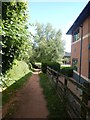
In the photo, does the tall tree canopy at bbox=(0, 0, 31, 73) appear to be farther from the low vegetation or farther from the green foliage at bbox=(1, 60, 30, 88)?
the low vegetation

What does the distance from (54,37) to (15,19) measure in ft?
128

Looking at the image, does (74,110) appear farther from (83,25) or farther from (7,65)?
(83,25)

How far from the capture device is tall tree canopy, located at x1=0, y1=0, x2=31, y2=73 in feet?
32.5

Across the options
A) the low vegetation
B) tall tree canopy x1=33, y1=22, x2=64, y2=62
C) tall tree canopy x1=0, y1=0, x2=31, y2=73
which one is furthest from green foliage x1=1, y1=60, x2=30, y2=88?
tall tree canopy x1=33, y1=22, x2=64, y2=62

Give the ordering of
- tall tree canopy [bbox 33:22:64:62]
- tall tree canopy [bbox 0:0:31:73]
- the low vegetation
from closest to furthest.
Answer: tall tree canopy [bbox 0:0:31:73] < the low vegetation < tall tree canopy [bbox 33:22:64:62]

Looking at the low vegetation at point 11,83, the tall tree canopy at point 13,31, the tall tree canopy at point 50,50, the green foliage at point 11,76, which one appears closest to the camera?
the tall tree canopy at point 13,31

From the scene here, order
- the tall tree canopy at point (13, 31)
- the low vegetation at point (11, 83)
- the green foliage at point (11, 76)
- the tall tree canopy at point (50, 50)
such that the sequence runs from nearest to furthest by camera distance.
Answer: the tall tree canopy at point (13, 31)
the green foliage at point (11, 76)
the low vegetation at point (11, 83)
the tall tree canopy at point (50, 50)

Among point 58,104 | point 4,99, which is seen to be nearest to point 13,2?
point 4,99

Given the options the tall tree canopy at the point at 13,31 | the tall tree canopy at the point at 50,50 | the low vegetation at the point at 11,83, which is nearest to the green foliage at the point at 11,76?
the low vegetation at the point at 11,83

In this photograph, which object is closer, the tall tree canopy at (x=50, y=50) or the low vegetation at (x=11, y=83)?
the low vegetation at (x=11, y=83)

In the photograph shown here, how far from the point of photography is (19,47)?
11.7m

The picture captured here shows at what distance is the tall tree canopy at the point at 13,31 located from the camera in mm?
9914

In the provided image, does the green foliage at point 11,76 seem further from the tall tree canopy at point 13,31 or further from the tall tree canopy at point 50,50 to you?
the tall tree canopy at point 50,50

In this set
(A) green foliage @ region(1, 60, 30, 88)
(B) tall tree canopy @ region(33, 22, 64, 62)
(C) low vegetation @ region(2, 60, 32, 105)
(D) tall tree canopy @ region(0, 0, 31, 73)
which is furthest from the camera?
(B) tall tree canopy @ region(33, 22, 64, 62)
